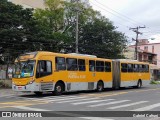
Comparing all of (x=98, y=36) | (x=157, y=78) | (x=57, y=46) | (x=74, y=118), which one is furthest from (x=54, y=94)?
(x=157, y=78)

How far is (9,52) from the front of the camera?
36.3 meters

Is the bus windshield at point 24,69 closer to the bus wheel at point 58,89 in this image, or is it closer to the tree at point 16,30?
the bus wheel at point 58,89

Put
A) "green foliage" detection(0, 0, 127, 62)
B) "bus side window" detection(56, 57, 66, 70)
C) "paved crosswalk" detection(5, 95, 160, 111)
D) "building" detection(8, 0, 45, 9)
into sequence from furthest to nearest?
1. "building" detection(8, 0, 45, 9)
2. "green foliage" detection(0, 0, 127, 62)
3. "bus side window" detection(56, 57, 66, 70)
4. "paved crosswalk" detection(5, 95, 160, 111)

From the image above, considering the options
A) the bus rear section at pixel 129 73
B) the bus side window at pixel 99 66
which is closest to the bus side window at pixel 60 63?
the bus side window at pixel 99 66

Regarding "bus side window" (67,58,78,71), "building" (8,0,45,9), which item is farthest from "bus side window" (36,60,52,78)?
"building" (8,0,45,9)

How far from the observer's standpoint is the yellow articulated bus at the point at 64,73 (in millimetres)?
23125

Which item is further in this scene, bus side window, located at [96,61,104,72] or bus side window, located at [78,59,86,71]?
bus side window, located at [96,61,104,72]

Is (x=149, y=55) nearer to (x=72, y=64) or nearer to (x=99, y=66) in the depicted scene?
(x=99, y=66)

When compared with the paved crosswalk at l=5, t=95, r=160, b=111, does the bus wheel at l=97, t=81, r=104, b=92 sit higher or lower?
higher

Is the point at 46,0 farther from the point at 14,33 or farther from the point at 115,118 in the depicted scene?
the point at 115,118

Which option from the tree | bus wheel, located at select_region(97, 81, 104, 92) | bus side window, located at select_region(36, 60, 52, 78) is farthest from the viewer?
the tree

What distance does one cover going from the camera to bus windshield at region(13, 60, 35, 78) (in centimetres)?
2314

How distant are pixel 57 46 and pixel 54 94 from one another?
20234mm

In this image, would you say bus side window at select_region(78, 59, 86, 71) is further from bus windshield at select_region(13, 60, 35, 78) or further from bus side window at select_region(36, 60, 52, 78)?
bus windshield at select_region(13, 60, 35, 78)
